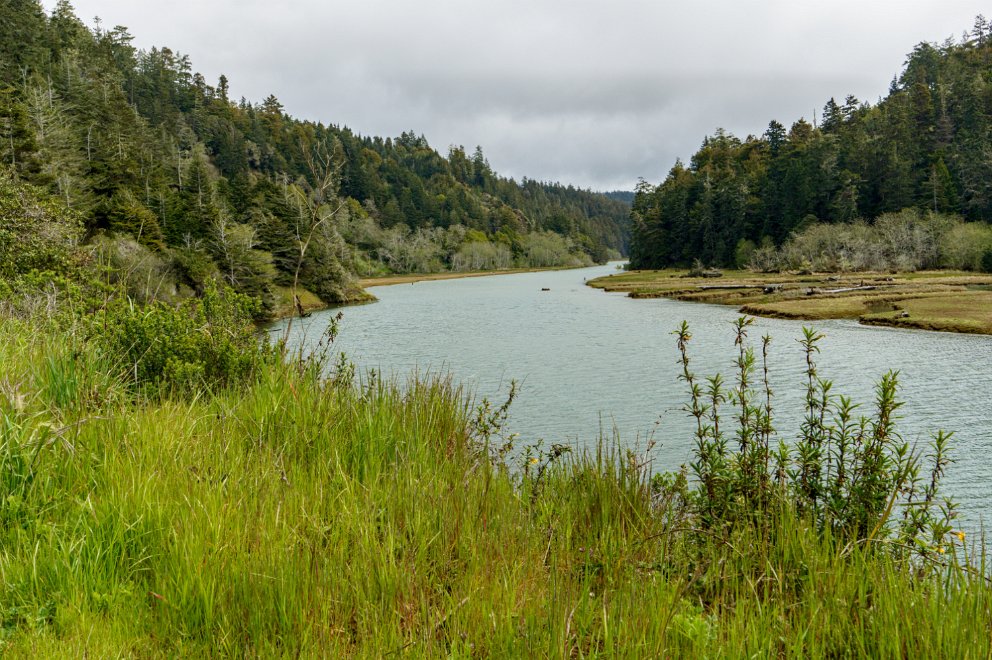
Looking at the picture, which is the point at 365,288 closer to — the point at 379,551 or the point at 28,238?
the point at 28,238

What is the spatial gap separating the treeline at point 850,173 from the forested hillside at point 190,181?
201 ft

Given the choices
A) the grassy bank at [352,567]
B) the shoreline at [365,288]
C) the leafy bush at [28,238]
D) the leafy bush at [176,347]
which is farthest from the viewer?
the shoreline at [365,288]

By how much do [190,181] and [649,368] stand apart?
2553 inches

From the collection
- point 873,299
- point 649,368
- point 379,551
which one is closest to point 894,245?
point 873,299

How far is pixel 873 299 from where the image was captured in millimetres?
41094

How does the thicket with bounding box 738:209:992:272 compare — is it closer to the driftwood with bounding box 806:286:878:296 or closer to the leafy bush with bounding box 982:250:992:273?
the leafy bush with bounding box 982:250:992:273

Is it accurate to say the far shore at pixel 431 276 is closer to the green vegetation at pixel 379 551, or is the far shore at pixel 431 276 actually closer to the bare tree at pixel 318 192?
the bare tree at pixel 318 192

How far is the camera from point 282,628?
263 cm

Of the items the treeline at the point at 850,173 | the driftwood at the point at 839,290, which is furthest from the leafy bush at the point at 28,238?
the treeline at the point at 850,173

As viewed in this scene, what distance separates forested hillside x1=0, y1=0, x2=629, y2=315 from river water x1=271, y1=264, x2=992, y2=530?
22.4ft

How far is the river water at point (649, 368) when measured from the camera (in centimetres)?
1275

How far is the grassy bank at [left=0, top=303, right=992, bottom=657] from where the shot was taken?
2.62m

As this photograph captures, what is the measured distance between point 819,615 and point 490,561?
6.12 ft

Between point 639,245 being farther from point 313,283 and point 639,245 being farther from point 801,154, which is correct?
point 313,283
